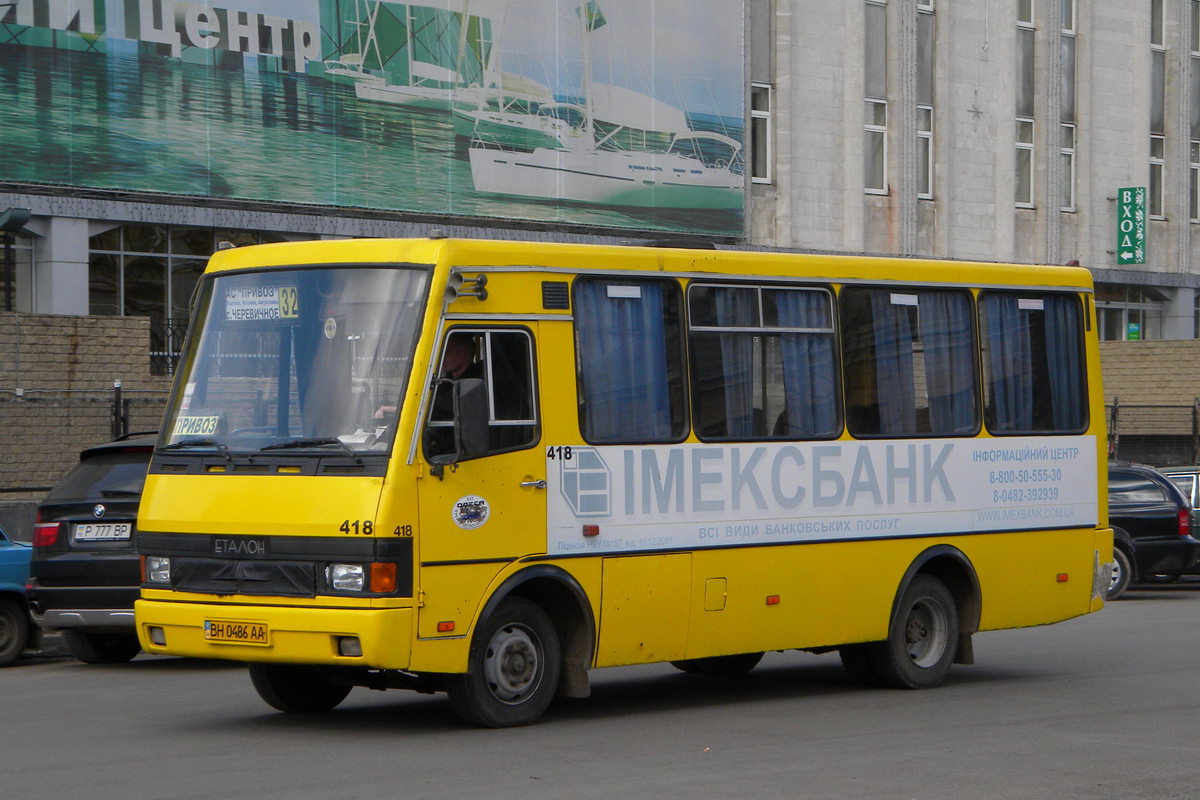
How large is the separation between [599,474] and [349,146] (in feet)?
73.3

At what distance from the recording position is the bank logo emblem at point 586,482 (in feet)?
34.6

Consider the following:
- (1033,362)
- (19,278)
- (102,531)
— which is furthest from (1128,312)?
(102,531)

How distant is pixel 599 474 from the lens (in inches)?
422

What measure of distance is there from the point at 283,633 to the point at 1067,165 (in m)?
38.7

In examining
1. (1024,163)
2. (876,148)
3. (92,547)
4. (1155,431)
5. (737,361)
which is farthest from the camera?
(1024,163)

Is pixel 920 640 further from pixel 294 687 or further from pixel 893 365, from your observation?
pixel 294 687

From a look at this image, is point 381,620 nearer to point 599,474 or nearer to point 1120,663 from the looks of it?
point 599,474

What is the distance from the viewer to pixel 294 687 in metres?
11.2

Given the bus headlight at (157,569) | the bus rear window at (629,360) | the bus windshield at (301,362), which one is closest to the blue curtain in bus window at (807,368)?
the bus rear window at (629,360)

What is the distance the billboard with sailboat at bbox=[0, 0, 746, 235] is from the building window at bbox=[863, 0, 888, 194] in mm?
4094

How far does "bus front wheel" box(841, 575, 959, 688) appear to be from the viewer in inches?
494

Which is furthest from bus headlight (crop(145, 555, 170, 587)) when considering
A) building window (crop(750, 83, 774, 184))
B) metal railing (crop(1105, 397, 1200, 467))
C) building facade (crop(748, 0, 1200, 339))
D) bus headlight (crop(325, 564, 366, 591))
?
building window (crop(750, 83, 774, 184))

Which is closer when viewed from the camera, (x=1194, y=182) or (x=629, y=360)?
(x=629, y=360)

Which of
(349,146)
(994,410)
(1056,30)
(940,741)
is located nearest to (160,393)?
(349,146)
